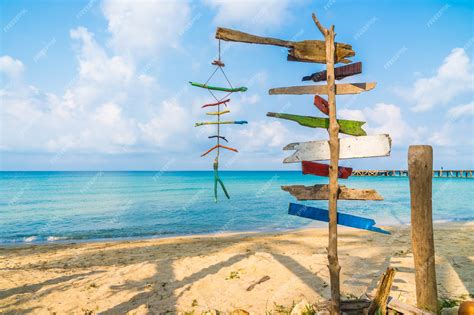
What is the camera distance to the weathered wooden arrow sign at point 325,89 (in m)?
5.18

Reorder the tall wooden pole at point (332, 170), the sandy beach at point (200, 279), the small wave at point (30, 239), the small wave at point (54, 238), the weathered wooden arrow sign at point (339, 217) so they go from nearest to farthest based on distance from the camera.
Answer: the weathered wooden arrow sign at point (339, 217) < the tall wooden pole at point (332, 170) < the sandy beach at point (200, 279) < the small wave at point (30, 239) < the small wave at point (54, 238)

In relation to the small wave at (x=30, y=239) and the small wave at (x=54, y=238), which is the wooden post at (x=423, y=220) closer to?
the small wave at (x=54, y=238)

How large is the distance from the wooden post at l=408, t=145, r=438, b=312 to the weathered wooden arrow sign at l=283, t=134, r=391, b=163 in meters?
1.15

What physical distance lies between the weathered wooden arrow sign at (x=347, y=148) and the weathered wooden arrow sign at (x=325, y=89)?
2.78 feet

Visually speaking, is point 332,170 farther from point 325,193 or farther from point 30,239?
point 30,239

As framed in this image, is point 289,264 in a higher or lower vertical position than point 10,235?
higher

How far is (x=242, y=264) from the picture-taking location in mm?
9852

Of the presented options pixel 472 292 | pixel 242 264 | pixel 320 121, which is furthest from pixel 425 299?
pixel 242 264

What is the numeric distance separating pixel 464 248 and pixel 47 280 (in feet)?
49.8

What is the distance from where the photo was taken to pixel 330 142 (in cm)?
505

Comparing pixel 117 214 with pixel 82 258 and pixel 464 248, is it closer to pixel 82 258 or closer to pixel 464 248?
pixel 82 258

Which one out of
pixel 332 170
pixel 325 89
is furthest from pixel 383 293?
pixel 325 89

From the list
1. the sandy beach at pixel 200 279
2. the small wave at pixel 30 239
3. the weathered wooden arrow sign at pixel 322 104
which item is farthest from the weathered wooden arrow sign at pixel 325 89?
the small wave at pixel 30 239

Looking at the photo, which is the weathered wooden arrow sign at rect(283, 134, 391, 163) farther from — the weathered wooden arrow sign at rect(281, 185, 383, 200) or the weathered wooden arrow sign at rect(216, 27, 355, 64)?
the weathered wooden arrow sign at rect(216, 27, 355, 64)
